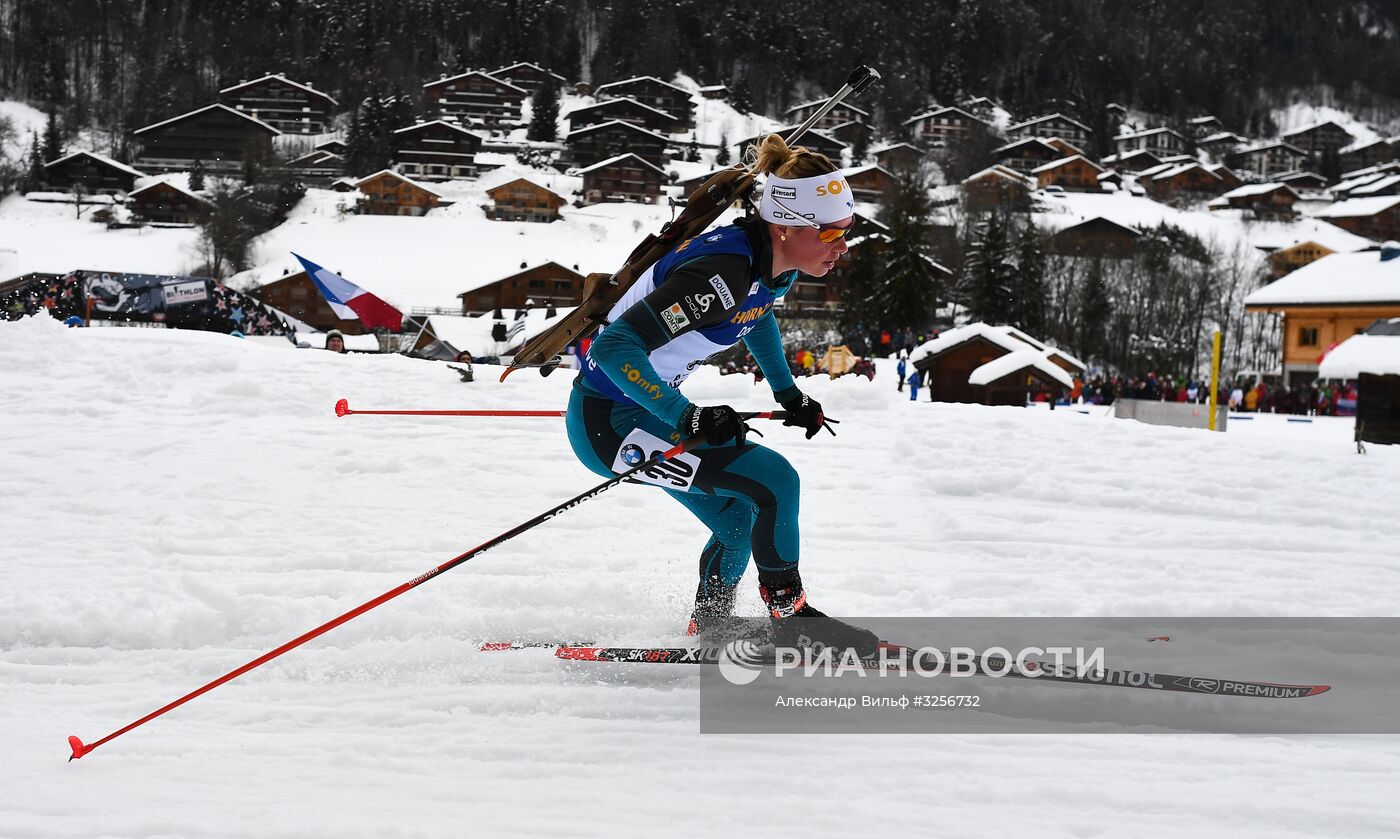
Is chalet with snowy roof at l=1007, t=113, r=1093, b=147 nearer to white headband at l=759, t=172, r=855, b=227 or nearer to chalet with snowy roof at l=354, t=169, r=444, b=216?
chalet with snowy roof at l=354, t=169, r=444, b=216

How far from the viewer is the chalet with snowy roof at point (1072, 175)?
254ft

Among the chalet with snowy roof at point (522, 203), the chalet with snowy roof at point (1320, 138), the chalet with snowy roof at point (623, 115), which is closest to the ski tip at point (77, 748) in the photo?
the chalet with snowy roof at point (522, 203)

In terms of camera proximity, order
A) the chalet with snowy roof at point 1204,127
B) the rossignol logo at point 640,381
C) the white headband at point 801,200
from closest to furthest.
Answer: the rossignol logo at point 640,381, the white headband at point 801,200, the chalet with snowy roof at point 1204,127

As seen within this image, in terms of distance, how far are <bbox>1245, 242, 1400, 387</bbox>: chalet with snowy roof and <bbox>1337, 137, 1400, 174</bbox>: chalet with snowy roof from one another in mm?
73907

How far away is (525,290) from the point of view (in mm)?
46312

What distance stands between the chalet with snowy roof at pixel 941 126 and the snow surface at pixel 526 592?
83.5 metres

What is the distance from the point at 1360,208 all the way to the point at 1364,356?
203 ft

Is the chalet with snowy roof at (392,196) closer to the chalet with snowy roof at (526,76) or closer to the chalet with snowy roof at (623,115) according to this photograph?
the chalet with snowy roof at (623,115)

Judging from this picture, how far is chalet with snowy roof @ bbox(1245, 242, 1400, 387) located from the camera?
106 ft

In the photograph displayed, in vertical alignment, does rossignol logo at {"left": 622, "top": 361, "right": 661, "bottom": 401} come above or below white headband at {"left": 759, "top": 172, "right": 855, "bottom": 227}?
below

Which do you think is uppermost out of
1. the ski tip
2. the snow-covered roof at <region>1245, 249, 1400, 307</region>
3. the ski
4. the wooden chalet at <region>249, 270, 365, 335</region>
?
the snow-covered roof at <region>1245, 249, 1400, 307</region>

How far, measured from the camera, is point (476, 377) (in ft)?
36.5

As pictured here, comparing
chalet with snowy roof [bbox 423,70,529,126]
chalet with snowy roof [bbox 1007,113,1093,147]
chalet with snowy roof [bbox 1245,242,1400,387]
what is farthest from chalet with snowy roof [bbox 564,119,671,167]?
chalet with snowy roof [bbox 1245,242,1400,387]

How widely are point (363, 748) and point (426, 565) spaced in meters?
2.31
